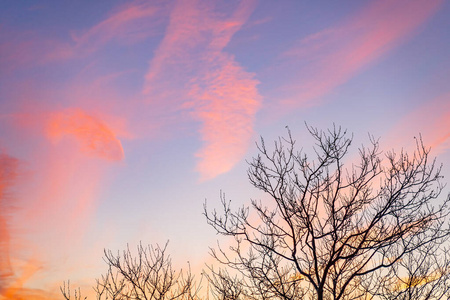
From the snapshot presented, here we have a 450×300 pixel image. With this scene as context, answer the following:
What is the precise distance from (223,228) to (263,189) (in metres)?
1.50

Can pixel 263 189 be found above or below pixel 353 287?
above

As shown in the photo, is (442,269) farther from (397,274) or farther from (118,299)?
(118,299)

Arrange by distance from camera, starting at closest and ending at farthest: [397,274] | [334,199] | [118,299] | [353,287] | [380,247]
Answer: [380,247]
[334,199]
[353,287]
[397,274]
[118,299]

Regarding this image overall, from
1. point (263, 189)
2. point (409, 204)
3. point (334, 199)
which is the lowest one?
point (409, 204)

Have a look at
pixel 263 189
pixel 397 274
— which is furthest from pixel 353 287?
pixel 263 189

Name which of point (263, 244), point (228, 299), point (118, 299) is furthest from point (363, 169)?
point (118, 299)

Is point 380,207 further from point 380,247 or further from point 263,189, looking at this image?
point 263,189

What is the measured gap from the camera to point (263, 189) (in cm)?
1123

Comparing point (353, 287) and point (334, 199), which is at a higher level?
point (334, 199)

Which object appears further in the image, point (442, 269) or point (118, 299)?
point (118, 299)

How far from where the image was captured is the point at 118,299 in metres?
15.7

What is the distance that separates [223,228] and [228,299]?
6.18 feet

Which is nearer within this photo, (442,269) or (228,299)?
(228,299)

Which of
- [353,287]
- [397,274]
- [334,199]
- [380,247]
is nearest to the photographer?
[380,247]
